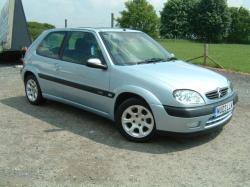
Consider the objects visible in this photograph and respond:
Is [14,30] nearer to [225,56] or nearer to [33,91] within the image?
[33,91]

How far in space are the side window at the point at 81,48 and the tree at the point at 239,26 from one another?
252 ft

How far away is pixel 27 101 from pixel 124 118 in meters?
3.30

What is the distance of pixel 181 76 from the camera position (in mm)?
5527

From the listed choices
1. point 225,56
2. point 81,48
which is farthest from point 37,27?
point 81,48

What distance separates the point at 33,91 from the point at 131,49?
259cm

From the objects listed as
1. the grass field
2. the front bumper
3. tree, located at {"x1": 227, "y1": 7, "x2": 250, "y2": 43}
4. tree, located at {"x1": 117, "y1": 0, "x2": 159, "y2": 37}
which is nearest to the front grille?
the front bumper

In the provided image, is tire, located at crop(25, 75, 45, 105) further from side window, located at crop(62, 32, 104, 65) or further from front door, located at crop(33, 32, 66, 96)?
side window, located at crop(62, 32, 104, 65)

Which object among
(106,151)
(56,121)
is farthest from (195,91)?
(56,121)

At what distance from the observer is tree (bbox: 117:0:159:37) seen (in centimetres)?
7031

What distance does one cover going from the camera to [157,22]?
242 feet

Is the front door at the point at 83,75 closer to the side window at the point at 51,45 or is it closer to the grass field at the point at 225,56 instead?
the side window at the point at 51,45

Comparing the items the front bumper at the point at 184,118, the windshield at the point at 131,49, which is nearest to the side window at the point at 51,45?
the windshield at the point at 131,49

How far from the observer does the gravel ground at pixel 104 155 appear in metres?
4.42

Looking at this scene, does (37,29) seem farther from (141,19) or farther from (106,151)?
(141,19)
